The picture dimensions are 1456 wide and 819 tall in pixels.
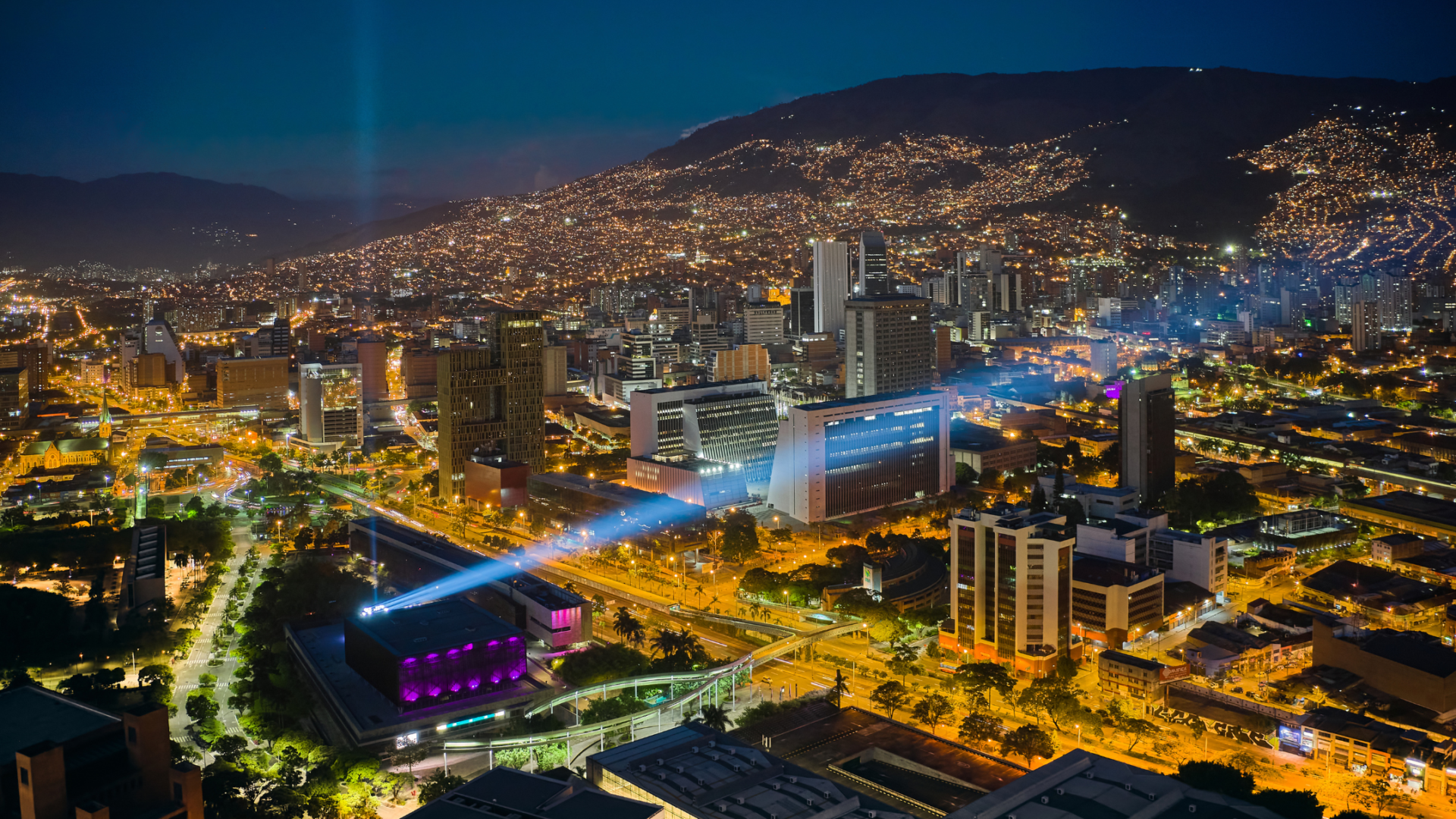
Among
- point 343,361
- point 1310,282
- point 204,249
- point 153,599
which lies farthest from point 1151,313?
point 204,249

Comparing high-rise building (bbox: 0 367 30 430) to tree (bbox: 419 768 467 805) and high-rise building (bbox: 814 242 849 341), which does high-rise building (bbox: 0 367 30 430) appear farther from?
high-rise building (bbox: 814 242 849 341)

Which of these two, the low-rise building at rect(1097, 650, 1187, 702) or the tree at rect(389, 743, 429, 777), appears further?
the low-rise building at rect(1097, 650, 1187, 702)

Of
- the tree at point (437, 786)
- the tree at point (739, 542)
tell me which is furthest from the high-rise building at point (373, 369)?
the tree at point (437, 786)

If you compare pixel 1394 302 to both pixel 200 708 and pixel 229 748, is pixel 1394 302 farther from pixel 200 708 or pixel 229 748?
pixel 229 748

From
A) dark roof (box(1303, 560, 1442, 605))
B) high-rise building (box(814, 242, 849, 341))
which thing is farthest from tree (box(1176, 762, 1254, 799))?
high-rise building (box(814, 242, 849, 341))

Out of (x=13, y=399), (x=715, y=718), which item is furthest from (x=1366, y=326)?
(x=13, y=399)

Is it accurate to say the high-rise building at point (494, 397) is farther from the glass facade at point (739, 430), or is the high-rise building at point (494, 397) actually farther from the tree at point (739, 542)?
the tree at point (739, 542)
